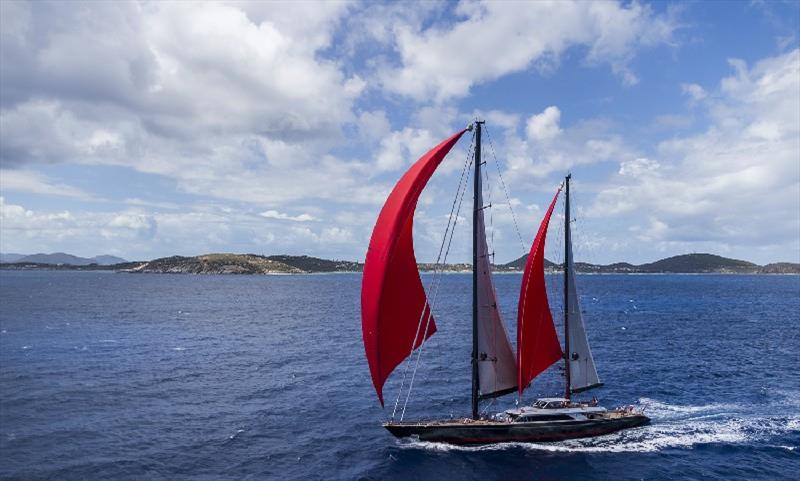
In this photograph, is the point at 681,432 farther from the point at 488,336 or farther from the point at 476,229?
the point at 476,229

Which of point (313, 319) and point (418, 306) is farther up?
point (418, 306)

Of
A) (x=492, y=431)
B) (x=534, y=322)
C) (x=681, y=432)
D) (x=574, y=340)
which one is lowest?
(x=681, y=432)

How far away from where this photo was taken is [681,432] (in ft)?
121

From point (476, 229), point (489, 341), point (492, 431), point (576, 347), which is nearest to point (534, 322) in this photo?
point (489, 341)

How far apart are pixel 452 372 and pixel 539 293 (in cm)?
2530

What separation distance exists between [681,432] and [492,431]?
1431cm

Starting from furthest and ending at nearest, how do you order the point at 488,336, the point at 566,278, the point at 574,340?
the point at 574,340 → the point at 566,278 → the point at 488,336

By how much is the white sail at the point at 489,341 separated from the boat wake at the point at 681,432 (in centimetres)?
384

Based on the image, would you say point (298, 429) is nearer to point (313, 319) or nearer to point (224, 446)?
point (224, 446)

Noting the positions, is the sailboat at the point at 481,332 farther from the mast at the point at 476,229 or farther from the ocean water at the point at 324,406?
the ocean water at the point at 324,406

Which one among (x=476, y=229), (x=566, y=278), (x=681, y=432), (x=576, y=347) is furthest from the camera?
(x=576, y=347)

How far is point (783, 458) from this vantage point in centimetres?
3247

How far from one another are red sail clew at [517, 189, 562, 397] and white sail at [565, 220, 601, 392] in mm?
1922

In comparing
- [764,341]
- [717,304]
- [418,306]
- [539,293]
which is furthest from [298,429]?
[717,304]
